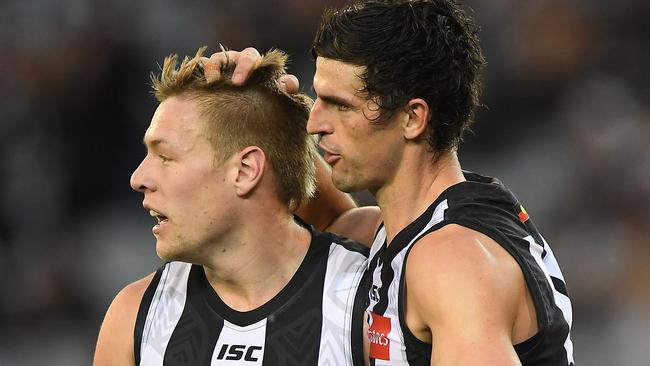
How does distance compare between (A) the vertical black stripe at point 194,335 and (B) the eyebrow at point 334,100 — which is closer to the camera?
(B) the eyebrow at point 334,100

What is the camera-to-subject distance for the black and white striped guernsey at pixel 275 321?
9.56ft

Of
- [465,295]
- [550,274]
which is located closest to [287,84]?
[550,274]

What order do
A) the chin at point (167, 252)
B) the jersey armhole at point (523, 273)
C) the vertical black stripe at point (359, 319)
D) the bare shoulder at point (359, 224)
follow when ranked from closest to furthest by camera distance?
the jersey armhole at point (523, 273)
the vertical black stripe at point (359, 319)
the chin at point (167, 252)
the bare shoulder at point (359, 224)

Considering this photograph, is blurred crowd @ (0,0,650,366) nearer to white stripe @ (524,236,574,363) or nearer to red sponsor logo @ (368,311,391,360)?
white stripe @ (524,236,574,363)

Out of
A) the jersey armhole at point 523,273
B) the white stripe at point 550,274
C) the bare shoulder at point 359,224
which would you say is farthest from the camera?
the bare shoulder at point 359,224

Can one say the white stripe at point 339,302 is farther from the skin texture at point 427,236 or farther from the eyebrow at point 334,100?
the eyebrow at point 334,100

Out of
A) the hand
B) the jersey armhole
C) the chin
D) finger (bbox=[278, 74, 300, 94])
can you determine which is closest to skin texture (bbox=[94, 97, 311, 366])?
the chin

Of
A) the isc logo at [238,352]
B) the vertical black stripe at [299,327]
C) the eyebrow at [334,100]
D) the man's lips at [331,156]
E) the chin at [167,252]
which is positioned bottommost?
the isc logo at [238,352]

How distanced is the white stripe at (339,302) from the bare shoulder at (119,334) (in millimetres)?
594

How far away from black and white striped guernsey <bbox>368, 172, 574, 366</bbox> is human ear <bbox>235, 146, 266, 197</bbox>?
1.58 feet

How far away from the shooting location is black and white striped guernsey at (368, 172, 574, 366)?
2414mm

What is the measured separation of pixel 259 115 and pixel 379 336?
2.73 feet

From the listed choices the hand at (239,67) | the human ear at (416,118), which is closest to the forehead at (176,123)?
the hand at (239,67)

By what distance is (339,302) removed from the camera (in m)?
2.96
